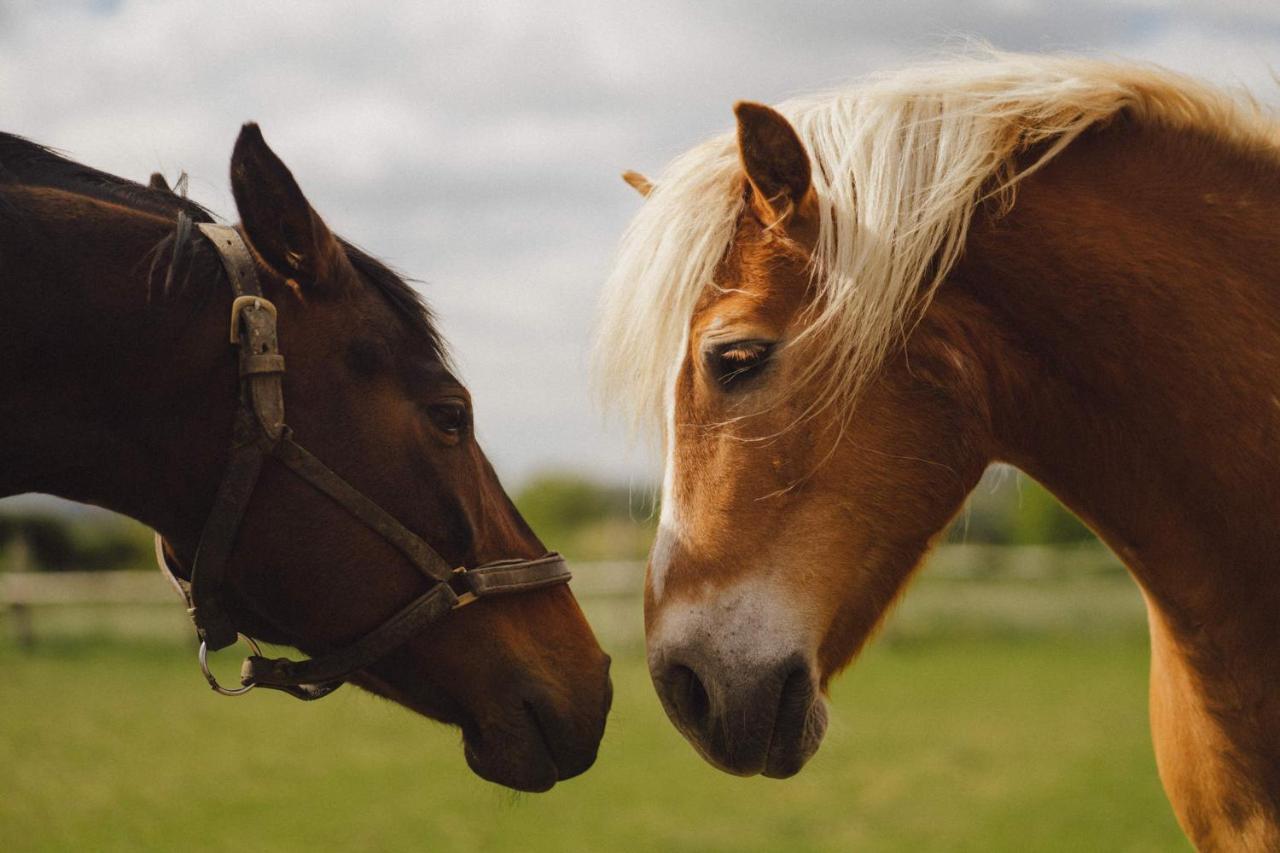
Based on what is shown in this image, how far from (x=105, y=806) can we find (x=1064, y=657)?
11.9m

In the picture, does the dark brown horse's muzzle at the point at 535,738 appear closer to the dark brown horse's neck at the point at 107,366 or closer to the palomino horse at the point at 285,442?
the palomino horse at the point at 285,442

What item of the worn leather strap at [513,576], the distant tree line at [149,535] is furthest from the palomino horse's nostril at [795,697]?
the distant tree line at [149,535]

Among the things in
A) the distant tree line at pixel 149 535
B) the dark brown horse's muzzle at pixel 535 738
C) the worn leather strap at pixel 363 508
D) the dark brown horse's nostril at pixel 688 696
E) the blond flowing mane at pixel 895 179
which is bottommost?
the distant tree line at pixel 149 535

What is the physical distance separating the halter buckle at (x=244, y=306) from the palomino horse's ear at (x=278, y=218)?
11 cm

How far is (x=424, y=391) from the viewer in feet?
7.44

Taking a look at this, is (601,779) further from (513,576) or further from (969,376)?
(969,376)

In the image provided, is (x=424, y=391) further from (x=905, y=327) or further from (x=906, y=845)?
(x=906, y=845)

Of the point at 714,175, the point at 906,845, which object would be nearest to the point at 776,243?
the point at 714,175

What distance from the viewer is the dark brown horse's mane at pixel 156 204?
6.80 feet

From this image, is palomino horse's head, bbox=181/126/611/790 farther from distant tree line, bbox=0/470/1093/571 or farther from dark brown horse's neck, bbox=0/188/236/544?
distant tree line, bbox=0/470/1093/571

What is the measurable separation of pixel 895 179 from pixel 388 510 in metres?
1.19

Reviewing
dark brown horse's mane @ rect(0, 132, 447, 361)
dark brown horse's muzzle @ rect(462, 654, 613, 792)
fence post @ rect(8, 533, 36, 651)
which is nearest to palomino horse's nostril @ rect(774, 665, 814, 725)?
dark brown horse's muzzle @ rect(462, 654, 613, 792)

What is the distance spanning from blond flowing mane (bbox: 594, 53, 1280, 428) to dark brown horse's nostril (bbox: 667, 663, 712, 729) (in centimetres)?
54

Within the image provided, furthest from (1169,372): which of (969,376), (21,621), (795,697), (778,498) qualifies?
(21,621)
